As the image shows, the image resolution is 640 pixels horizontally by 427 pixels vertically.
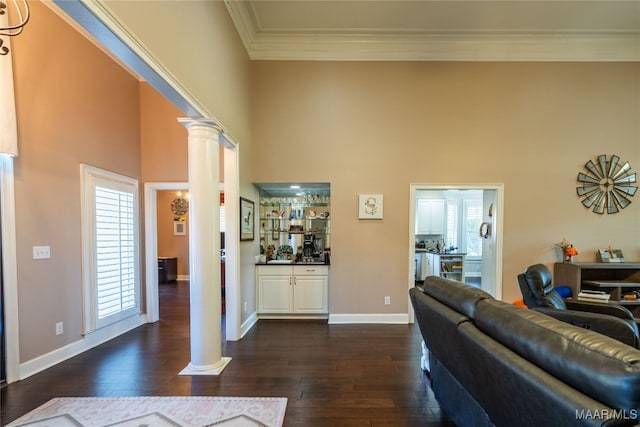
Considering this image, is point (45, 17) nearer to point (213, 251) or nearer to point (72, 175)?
point (72, 175)

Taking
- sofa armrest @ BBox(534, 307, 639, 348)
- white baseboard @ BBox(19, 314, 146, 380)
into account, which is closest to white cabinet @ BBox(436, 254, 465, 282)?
sofa armrest @ BBox(534, 307, 639, 348)

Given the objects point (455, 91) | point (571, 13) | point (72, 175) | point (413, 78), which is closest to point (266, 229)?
point (72, 175)

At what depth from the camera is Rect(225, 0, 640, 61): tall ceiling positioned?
11.4 ft

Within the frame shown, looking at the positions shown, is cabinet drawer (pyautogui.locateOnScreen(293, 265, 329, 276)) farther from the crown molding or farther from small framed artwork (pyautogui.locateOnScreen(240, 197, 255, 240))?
the crown molding

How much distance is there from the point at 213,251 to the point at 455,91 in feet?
13.6

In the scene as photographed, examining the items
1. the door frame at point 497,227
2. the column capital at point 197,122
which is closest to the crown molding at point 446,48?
the door frame at point 497,227

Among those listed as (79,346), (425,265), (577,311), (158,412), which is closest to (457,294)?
(577,311)

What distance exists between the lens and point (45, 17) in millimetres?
2793

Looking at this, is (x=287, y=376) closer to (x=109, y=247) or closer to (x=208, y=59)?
(x=109, y=247)

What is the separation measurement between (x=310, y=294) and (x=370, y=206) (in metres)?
1.66

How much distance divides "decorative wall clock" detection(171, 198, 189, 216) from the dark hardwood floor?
4.56m

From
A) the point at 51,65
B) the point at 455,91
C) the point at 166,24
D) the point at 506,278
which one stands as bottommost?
the point at 506,278

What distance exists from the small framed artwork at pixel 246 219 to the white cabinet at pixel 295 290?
73 centimetres

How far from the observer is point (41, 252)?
2746mm
